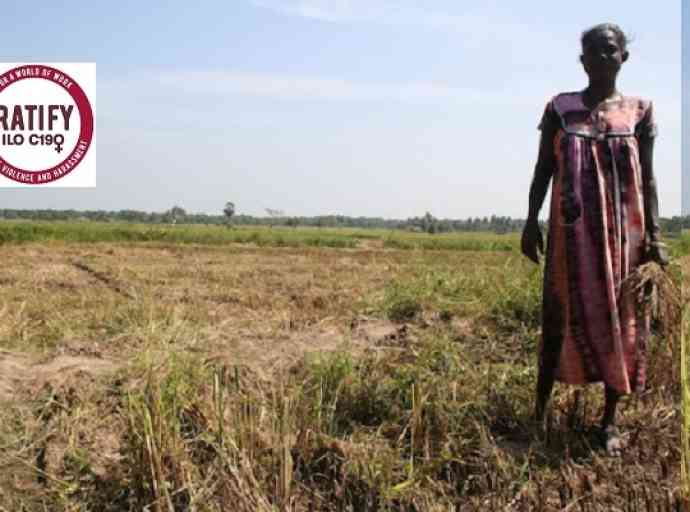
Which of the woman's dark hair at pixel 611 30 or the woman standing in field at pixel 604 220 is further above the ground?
the woman's dark hair at pixel 611 30

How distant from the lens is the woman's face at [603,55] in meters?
2.82

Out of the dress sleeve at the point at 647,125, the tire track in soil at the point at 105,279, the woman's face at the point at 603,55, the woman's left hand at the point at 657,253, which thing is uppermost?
the woman's face at the point at 603,55

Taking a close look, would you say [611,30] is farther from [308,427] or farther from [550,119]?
[308,427]

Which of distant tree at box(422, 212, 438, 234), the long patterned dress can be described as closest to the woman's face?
the long patterned dress

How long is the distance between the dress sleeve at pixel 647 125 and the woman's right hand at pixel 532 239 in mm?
540

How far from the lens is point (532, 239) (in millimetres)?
3068

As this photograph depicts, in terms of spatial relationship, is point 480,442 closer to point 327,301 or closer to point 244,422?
point 244,422

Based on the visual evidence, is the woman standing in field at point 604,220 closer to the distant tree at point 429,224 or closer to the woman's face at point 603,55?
the woman's face at point 603,55

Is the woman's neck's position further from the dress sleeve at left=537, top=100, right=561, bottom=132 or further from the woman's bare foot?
the woman's bare foot

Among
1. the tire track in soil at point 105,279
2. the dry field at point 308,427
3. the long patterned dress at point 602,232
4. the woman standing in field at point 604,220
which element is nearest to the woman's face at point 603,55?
the woman standing in field at point 604,220

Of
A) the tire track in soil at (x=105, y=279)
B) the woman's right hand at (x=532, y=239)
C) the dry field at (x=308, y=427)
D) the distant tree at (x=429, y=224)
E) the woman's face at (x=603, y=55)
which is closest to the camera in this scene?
the dry field at (x=308, y=427)

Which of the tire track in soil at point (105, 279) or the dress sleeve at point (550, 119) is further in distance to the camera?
the tire track in soil at point (105, 279)

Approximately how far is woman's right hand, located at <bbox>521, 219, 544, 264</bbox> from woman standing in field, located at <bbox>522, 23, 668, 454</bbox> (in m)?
0.13

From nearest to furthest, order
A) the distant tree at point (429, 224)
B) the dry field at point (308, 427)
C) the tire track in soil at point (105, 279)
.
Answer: the dry field at point (308, 427), the tire track in soil at point (105, 279), the distant tree at point (429, 224)
